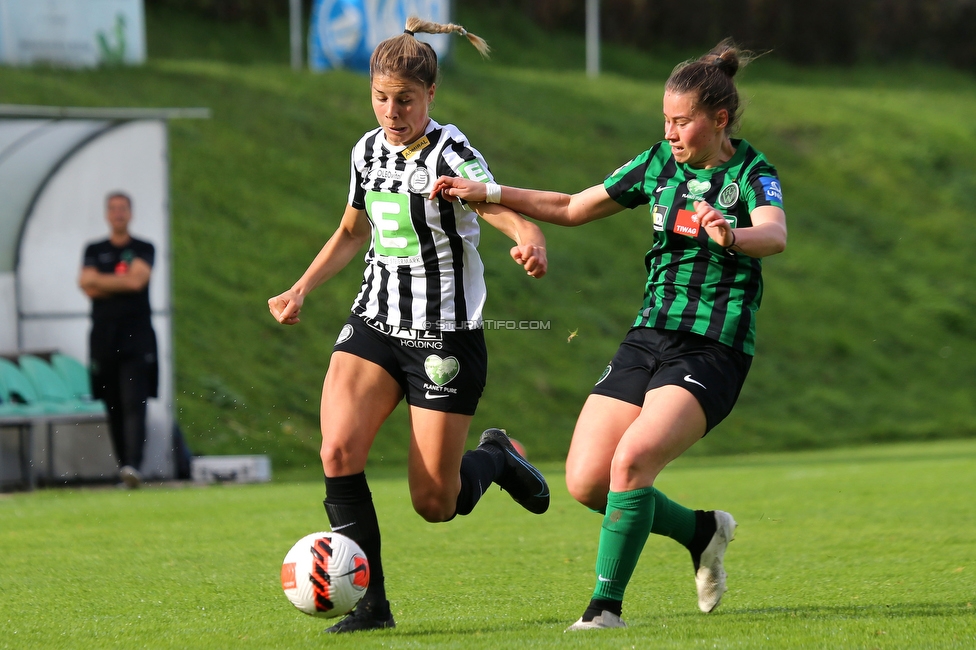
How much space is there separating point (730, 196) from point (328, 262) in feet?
5.37

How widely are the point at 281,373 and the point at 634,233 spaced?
8816 mm

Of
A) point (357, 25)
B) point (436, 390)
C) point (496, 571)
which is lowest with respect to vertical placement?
point (496, 571)

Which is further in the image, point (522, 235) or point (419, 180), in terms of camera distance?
point (419, 180)

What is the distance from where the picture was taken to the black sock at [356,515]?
15.7ft

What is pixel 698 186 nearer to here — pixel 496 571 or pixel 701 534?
pixel 701 534

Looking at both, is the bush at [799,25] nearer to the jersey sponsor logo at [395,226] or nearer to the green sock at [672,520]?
the green sock at [672,520]

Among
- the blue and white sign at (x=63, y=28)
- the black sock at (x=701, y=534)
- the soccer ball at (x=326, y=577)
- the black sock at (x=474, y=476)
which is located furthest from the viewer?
the blue and white sign at (x=63, y=28)

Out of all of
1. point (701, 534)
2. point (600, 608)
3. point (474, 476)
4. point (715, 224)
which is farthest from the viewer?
point (474, 476)

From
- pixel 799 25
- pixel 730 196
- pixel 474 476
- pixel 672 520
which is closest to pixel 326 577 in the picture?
pixel 474 476

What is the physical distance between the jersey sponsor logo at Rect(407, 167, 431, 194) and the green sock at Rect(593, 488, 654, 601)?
4.41 ft

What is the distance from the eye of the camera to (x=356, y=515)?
482 cm

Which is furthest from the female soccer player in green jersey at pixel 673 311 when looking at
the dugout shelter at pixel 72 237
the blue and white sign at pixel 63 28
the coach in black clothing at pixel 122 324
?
the blue and white sign at pixel 63 28

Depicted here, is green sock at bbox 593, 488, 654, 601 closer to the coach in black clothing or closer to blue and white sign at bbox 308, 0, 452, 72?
the coach in black clothing

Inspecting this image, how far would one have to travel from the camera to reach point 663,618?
4.93 metres
